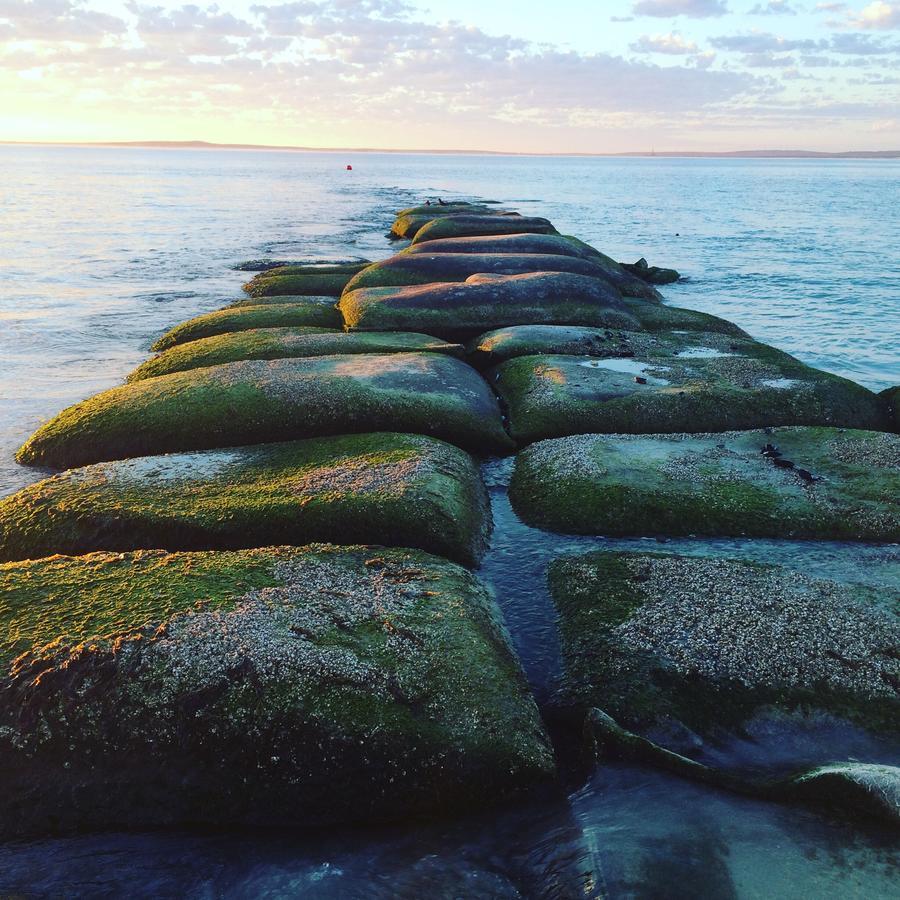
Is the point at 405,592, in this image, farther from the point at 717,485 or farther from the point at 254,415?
the point at 254,415

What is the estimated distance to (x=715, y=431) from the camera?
78.1ft

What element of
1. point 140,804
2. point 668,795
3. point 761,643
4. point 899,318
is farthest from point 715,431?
point 899,318

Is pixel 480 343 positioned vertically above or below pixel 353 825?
above

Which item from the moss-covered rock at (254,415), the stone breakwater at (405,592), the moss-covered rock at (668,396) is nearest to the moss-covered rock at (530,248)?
the moss-covered rock at (668,396)

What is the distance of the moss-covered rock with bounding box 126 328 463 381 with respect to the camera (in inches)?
1147

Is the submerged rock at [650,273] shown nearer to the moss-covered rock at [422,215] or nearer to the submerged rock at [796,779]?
the moss-covered rock at [422,215]

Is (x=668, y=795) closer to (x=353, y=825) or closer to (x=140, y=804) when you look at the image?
(x=353, y=825)

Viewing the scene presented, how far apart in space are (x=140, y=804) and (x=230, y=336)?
24.1m

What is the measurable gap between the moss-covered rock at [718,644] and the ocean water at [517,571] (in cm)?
60

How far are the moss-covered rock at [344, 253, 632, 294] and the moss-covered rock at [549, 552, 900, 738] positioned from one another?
31.1 metres

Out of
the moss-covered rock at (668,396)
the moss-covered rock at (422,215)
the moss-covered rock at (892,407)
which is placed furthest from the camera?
the moss-covered rock at (422,215)

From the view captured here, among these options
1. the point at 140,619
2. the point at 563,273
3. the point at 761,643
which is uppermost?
the point at 563,273

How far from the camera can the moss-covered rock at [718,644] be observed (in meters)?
11.7

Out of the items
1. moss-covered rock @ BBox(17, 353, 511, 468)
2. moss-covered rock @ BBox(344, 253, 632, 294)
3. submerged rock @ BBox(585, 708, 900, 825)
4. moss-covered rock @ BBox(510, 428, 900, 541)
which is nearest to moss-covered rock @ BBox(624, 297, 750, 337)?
moss-covered rock @ BBox(344, 253, 632, 294)
